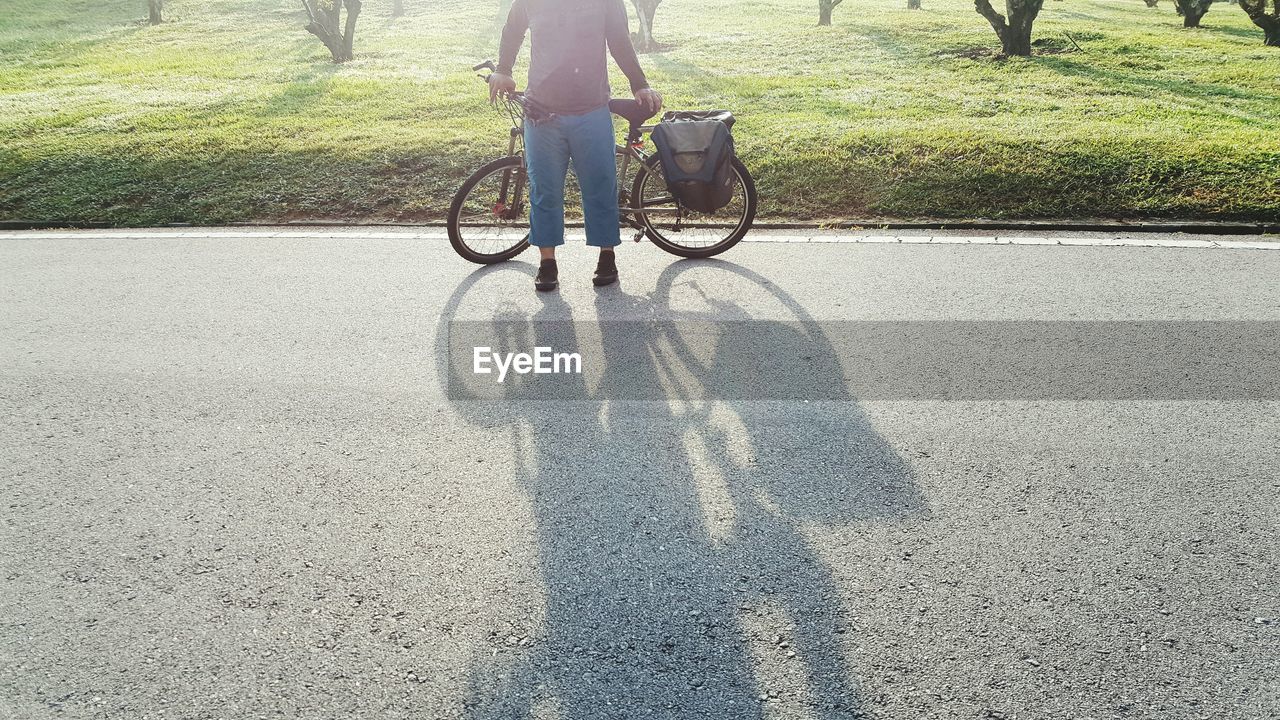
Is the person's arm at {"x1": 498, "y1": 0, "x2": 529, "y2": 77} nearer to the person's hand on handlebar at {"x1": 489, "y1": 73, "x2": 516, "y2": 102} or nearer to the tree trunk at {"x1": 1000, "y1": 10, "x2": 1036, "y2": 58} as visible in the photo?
the person's hand on handlebar at {"x1": 489, "y1": 73, "x2": 516, "y2": 102}

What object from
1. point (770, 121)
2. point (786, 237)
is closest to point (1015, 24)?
point (770, 121)

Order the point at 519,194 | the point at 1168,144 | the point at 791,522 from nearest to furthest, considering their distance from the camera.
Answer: the point at 791,522
the point at 519,194
the point at 1168,144

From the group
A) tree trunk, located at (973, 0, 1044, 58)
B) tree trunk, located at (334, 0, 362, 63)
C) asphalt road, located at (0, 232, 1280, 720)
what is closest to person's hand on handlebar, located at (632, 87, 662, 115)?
asphalt road, located at (0, 232, 1280, 720)

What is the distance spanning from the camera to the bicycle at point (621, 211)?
5941mm

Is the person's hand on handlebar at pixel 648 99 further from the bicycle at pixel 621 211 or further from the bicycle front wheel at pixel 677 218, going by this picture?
the bicycle front wheel at pixel 677 218

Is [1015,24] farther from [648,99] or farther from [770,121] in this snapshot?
[648,99]

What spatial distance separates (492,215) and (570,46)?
1.56 meters

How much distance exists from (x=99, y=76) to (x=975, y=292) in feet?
53.3

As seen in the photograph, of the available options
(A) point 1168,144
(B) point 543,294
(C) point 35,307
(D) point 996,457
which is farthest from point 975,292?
(C) point 35,307

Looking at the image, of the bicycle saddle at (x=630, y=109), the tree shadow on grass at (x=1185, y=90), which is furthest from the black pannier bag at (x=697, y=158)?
the tree shadow on grass at (x=1185, y=90)

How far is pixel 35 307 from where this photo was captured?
5695mm

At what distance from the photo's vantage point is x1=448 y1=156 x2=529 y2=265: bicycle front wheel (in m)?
5.94

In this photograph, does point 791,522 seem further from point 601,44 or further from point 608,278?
point 601,44

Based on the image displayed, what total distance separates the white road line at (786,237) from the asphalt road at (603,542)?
1207 millimetres
